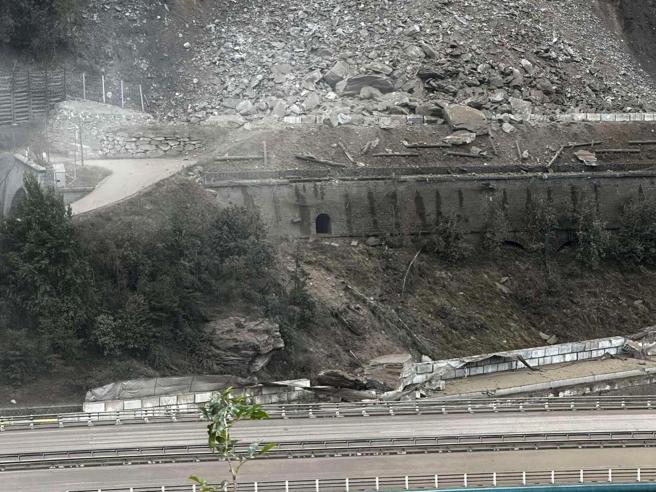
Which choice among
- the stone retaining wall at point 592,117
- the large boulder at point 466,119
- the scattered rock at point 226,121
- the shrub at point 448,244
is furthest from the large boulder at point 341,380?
the stone retaining wall at point 592,117

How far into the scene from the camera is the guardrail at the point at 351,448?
33125 millimetres

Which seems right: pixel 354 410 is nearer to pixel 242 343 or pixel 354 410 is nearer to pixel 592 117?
pixel 242 343

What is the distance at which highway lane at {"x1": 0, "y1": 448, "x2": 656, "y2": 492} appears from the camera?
105 ft

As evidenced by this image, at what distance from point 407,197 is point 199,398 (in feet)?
49.8

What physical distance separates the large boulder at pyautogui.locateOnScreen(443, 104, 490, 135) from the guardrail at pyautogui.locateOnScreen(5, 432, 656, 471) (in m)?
22.3

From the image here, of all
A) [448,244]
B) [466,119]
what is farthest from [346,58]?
[448,244]

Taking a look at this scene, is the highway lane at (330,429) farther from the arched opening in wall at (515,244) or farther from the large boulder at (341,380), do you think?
the arched opening in wall at (515,244)

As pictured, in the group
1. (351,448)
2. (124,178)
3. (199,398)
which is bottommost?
(351,448)

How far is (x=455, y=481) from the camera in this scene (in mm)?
32281

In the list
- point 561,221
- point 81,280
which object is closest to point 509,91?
point 561,221

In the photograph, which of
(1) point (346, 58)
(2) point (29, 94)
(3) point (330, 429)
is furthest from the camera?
(1) point (346, 58)

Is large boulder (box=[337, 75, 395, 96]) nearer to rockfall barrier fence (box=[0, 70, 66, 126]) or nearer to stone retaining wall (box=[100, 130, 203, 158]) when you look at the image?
stone retaining wall (box=[100, 130, 203, 158])

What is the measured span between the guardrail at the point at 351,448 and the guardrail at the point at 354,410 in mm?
2352

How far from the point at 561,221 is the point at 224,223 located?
15.4 metres
